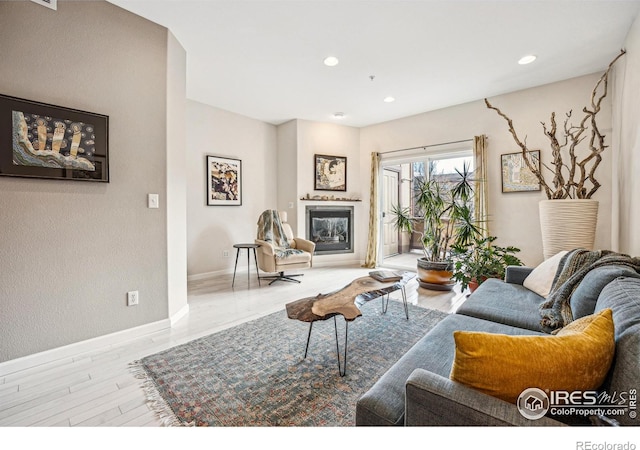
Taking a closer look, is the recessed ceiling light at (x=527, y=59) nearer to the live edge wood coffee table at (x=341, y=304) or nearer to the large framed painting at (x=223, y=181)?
the live edge wood coffee table at (x=341, y=304)

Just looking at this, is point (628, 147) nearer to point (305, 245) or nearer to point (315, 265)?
point (305, 245)

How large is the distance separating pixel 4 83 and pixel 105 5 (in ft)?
3.19

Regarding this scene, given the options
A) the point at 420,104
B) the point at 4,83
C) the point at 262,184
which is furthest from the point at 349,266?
the point at 4,83

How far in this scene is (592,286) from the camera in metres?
1.45

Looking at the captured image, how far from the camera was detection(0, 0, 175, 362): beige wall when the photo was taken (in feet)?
6.08

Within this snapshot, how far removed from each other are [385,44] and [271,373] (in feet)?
10.4

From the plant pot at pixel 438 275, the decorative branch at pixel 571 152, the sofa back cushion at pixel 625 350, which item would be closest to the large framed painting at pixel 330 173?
the plant pot at pixel 438 275

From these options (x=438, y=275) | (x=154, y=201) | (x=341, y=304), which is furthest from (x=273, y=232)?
(x=341, y=304)

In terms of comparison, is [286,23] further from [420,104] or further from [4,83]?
[420,104]

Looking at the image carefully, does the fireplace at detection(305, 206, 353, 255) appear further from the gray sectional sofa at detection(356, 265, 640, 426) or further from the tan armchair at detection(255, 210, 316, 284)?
the gray sectional sofa at detection(356, 265, 640, 426)

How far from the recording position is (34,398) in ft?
5.27

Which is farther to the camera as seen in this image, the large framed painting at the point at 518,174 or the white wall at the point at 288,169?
the white wall at the point at 288,169

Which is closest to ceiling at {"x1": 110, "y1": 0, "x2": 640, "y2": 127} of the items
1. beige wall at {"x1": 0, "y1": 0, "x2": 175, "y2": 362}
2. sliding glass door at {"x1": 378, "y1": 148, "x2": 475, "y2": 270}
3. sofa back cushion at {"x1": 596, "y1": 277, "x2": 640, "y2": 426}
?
beige wall at {"x1": 0, "y1": 0, "x2": 175, "y2": 362}

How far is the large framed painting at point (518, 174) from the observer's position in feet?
12.1
